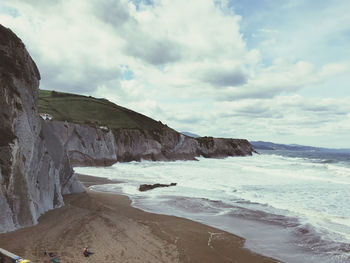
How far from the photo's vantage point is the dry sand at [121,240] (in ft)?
29.3

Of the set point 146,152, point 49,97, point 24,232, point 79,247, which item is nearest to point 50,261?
point 79,247

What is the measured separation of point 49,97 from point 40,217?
8278 cm

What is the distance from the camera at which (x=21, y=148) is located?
1181cm

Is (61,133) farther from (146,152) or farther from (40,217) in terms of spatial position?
(40,217)

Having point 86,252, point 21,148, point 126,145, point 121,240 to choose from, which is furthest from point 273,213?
point 126,145

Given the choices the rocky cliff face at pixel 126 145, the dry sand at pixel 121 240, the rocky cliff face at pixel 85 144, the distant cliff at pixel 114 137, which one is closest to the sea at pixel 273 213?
the dry sand at pixel 121 240

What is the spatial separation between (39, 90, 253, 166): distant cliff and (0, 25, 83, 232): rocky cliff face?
13286 millimetres

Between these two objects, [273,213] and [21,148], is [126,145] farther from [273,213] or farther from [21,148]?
[21,148]

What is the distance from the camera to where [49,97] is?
3381 inches

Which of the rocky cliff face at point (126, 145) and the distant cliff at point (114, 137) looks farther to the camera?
the distant cliff at point (114, 137)

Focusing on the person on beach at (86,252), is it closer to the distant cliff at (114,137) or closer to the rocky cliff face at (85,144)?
the distant cliff at (114,137)

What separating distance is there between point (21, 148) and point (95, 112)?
234 ft

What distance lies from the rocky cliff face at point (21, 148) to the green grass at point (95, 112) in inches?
2223

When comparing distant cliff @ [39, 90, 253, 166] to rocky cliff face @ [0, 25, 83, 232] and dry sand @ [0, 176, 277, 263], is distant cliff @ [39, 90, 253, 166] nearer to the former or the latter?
rocky cliff face @ [0, 25, 83, 232]
